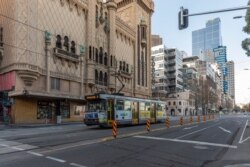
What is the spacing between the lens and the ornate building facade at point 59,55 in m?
39.8

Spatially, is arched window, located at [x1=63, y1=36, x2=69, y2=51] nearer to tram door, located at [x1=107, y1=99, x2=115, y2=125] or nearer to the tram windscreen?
the tram windscreen

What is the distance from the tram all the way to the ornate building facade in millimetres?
5569

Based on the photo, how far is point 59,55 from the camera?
151 feet

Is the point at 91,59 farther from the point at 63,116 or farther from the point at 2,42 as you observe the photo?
the point at 2,42

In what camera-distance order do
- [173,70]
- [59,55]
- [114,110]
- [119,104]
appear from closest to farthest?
[114,110] → [119,104] → [59,55] → [173,70]

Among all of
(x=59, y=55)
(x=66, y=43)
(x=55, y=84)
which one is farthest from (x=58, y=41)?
(x=55, y=84)

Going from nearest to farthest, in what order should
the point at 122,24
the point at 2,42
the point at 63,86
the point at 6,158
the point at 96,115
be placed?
the point at 6,158
the point at 96,115
the point at 2,42
the point at 63,86
the point at 122,24

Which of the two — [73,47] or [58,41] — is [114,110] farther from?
[73,47]

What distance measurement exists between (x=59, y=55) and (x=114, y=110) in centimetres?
1874

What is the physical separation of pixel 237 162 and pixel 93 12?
46.9 meters

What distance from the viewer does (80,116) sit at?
52.1m

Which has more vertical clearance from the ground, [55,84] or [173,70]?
[173,70]

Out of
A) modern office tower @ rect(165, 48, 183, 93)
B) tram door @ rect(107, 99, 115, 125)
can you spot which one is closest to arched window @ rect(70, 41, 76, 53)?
tram door @ rect(107, 99, 115, 125)

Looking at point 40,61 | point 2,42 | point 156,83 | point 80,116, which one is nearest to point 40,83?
point 40,61
